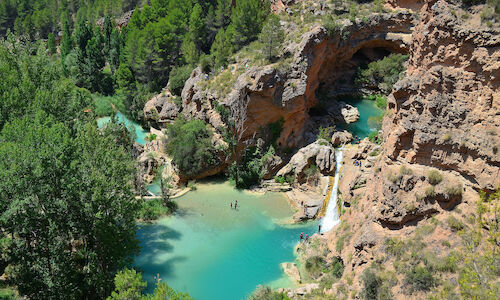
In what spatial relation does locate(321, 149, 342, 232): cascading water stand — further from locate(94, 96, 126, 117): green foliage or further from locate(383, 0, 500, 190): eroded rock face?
locate(94, 96, 126, 117): green foliage

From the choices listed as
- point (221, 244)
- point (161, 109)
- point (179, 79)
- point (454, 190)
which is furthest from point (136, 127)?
point (454, 190)

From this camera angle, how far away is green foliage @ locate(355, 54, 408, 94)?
5428 centimetres

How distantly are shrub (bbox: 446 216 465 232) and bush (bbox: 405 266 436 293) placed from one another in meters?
2.63

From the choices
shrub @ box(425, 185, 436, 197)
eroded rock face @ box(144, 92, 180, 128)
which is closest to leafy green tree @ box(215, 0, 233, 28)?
eroded rock face @ box(144, 92, 180, 128)

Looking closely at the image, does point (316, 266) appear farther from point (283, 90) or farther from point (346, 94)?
point (346, 94)

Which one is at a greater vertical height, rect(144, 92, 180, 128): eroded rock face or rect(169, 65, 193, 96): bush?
rect(169, 65, 193, 96): bush

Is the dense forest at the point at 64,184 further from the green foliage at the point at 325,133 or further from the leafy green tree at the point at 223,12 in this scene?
the green foliage at the point at 325,133

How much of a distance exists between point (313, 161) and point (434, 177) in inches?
735

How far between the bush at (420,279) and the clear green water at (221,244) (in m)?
10.4

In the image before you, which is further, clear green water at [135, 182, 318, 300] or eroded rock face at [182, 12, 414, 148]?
eroded rock face at [182, 12, 414, 148]

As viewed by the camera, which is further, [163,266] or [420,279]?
[163,266]

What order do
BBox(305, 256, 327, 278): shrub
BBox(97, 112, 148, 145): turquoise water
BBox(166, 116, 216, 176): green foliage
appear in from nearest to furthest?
BBox(305, 256, 327, 278): shrub, BBox(166, 116, 216, 176): green foliage, BBox(97, 112, 148, 145): turquoise water

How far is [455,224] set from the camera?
66.4ft

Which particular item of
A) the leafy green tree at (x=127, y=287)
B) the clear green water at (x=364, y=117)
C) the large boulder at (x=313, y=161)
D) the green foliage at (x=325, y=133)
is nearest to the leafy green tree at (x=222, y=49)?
the green foliage at (x=325, y=133)
